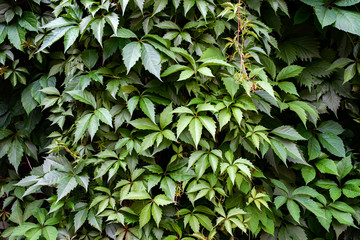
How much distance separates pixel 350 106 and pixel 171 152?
1361mm

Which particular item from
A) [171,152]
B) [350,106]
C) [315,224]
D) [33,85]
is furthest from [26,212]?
[350,106]

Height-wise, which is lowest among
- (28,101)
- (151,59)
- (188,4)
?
(28,101)

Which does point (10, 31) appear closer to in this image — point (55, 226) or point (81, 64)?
point (81, 64)

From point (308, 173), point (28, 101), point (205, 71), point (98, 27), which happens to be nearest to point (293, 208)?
point (308, 173)

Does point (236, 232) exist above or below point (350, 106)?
below

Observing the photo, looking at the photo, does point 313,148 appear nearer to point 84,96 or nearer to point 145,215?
point 145,215

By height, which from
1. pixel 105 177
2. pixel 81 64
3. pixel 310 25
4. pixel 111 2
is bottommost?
pixel 105 177

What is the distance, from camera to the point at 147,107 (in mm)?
1472

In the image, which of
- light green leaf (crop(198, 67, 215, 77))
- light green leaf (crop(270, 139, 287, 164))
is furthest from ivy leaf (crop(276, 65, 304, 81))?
light green leaf (crop(198, 67, 215, 77))

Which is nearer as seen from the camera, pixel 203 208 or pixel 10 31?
pixel 203 208

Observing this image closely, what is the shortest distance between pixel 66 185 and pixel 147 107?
1.99 feet

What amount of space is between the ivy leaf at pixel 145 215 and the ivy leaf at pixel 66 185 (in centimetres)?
40

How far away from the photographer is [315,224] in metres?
1.83

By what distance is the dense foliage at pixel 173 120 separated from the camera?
57.6 inches
